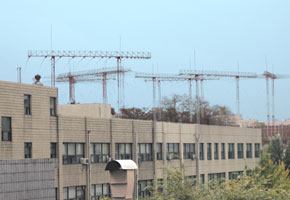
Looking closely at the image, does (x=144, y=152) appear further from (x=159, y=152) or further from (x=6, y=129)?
(x=6, y=129)

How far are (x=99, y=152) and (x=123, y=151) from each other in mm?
3896

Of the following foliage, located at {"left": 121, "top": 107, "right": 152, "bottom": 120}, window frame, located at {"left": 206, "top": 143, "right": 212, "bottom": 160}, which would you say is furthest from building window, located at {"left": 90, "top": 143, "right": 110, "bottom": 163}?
foliage, located at {"left": 121, "top": 107, "right": 152, "bottom": 120}

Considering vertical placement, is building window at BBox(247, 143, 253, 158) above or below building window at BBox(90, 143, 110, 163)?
below

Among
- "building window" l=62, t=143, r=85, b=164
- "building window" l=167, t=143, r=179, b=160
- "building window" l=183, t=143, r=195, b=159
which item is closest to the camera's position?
"building window" l=62, t=143, r=85, b=164

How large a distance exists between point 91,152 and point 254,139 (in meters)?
36.3

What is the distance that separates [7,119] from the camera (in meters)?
42.9

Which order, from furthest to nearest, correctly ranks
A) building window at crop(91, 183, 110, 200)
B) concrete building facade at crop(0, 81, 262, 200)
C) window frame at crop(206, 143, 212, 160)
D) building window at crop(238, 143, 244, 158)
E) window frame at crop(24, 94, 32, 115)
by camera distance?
1. building window at crop(238, 143, 244, 158)
2. window frame at crop(206, 143, 212, 160)
3. building window at crop(91, 183, 110, 200)
4. window frame at crop(24, 94, 32, 115)
5. concrete building facade at crop(0, 81, 262, 200)

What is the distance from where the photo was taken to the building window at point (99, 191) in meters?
51.9

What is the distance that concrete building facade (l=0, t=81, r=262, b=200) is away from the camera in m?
43.7

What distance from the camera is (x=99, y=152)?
2093 inches

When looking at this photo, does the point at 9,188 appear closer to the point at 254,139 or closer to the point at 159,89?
the point at 254,139

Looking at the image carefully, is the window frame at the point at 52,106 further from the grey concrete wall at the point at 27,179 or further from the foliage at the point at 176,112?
the foliage at the point at 176,112

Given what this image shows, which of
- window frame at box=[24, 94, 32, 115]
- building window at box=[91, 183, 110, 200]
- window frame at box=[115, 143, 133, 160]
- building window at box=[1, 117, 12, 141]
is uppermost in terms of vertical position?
window frame at box=[24, 94, 32, 115]

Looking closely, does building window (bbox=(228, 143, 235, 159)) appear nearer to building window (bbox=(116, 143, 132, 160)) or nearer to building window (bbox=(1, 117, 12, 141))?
building window (bbox=(116, 143, 132, 160))
